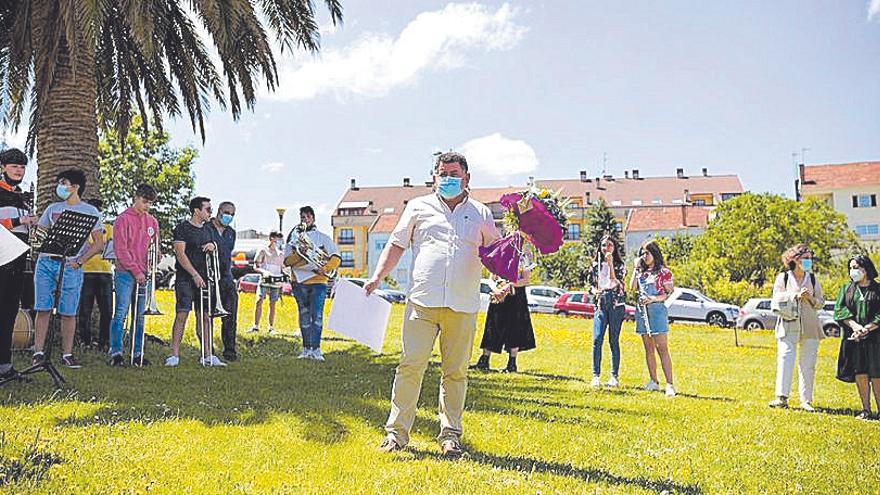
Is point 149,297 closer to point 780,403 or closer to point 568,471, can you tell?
point 568,471

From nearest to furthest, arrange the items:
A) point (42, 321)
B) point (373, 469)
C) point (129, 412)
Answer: point (373, 469)
point (129, 412)
point (42, 321)

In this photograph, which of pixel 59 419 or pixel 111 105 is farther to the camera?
pixel 111 105

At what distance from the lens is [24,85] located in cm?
1129

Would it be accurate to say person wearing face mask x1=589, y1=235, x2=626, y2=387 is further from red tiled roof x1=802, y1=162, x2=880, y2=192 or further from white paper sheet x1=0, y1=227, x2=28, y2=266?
red tiled roof x1=802, y1=162, x2=880, y2=192

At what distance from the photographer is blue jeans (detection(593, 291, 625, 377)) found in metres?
9.40

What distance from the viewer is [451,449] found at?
5.04 m

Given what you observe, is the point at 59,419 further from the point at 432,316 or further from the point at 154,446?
the point at 432,316

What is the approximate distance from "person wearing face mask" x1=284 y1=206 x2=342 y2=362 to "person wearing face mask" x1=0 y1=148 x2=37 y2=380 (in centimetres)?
339

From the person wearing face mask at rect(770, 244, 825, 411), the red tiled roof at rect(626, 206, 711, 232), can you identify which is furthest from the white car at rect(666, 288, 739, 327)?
the red tiled roof at rect(626, 206, 711, 232)

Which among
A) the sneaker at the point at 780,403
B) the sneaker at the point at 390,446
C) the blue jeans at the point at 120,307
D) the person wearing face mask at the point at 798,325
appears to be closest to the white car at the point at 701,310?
the person wearing face mask at the point at 798,325

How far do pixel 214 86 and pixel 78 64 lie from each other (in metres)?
3.06

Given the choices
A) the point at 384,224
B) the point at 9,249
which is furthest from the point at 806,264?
the point at 384,224

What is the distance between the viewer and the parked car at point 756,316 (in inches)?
1137

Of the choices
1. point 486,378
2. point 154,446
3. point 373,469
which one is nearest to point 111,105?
point 486,378
